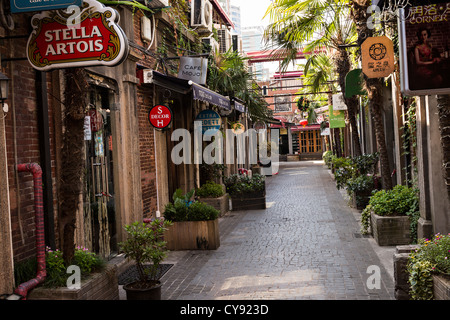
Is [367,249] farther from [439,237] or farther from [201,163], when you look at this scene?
[201,163]

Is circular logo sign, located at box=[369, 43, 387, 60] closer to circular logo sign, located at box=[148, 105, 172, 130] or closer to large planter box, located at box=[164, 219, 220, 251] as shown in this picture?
circular logo sign, located at box=[148, 105, 172, 130]

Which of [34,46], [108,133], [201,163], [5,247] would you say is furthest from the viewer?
[201,163]

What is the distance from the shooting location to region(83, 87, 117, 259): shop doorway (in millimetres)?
7562

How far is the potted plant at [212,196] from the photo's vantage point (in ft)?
44.1

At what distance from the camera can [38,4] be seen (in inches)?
195

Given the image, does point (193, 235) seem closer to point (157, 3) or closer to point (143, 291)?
point (143, 291)

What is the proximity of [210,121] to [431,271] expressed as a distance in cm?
900

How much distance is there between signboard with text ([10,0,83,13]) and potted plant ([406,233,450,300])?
14.3 ft

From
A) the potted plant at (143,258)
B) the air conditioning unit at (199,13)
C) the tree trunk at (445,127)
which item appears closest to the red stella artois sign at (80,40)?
the potted plant at (143,258)

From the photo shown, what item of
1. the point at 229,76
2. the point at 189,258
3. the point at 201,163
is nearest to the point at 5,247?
the point at 189,258

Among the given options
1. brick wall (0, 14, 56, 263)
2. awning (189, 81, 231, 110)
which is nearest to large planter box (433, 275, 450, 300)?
brick wall (0, 14, 56, 263)

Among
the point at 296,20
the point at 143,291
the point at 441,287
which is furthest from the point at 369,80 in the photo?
the point at 143,291
